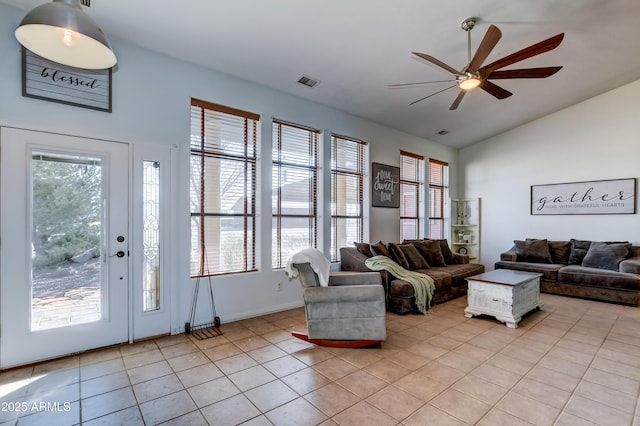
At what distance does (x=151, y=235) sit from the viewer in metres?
3.46

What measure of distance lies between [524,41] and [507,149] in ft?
12.1

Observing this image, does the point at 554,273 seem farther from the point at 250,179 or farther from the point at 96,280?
the point at 96,280

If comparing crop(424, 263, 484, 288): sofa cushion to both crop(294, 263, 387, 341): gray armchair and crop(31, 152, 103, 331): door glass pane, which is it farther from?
crop(31, 152, 103, 331): door glass pane

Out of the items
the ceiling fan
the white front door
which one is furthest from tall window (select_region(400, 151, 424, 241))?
the white front door

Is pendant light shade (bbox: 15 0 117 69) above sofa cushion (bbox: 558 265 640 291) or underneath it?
above

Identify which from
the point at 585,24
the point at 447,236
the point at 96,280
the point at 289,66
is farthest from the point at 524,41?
the point at 96,280

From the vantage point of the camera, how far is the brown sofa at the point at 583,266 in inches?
189

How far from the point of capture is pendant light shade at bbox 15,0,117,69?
183cm

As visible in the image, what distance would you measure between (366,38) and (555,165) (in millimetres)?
5327

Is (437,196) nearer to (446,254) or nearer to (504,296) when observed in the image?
(446,254)

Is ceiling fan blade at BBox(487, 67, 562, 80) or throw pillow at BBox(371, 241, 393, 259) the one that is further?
throw pillow at BBox(371, 241, 393, 259)

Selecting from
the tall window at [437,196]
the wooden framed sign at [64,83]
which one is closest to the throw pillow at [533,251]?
the tall window at [437,196]

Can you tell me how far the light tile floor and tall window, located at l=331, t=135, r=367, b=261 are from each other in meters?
2.14

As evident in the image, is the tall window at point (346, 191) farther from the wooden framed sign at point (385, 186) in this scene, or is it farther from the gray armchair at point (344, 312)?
the gray armchair at point (344, 312)
